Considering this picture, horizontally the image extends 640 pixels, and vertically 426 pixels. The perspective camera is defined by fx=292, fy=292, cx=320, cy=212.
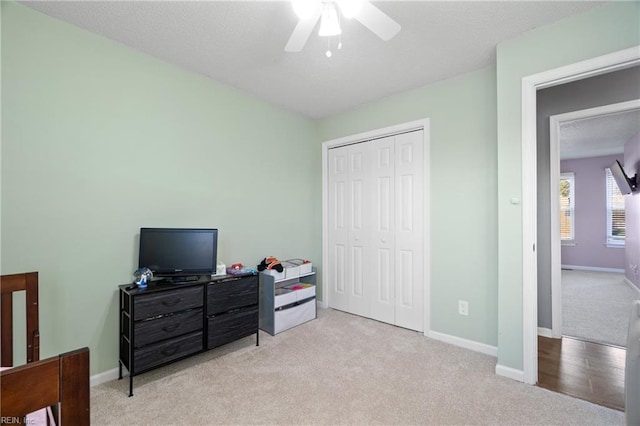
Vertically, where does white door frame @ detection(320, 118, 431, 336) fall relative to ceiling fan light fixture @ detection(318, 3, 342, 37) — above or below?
below

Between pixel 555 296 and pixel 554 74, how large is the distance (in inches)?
86.4

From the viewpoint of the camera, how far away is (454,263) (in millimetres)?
2826

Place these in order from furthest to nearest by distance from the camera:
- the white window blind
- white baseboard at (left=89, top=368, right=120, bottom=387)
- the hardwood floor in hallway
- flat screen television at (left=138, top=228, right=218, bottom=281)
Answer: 1. the white window blind
2. flat screen television at (left=138, top=228, right=218, bottom=281)
3. white baseboard at (left=89, top=368, right=120, bottom=387)
4. the hardwood floor in hallway

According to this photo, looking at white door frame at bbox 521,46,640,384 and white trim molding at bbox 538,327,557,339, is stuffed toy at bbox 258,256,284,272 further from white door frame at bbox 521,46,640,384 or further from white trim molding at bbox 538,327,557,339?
white trim molding at bbox 538,327,557,339

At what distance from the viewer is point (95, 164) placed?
216 centimetres

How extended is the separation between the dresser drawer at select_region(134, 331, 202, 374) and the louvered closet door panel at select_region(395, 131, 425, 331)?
81.0 inches

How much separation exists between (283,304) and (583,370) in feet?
8.54

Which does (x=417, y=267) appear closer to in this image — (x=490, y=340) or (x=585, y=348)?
(x=490, y=340)

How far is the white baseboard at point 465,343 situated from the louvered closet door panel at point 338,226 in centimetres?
113

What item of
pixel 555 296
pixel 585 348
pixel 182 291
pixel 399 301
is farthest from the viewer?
pixel 399 301

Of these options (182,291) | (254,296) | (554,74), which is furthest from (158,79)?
(554,74)

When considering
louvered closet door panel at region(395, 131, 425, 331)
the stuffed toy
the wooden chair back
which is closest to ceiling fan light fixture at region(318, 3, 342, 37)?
louvered closet door panel at region(395, 131, 425, 331)

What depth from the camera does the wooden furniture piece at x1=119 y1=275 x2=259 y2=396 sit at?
201 centimetres

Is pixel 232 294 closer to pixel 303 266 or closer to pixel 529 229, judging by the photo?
pixel 303 266
